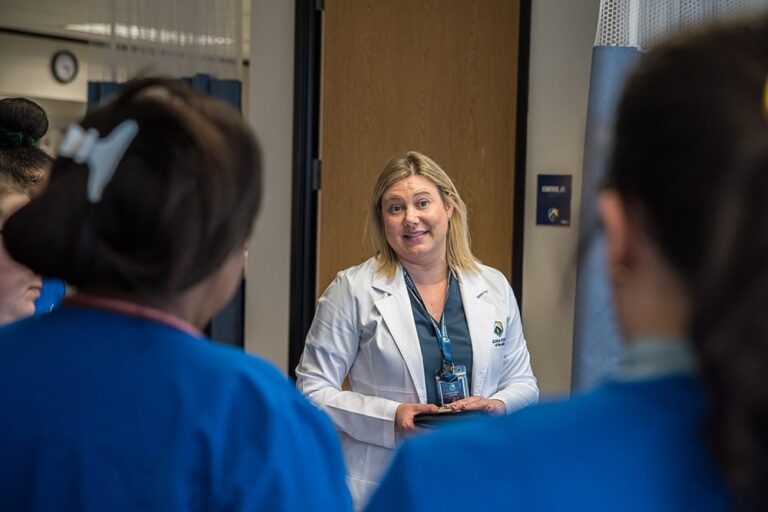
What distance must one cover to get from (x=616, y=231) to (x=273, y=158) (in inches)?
132

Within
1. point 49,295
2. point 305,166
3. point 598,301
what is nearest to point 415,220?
point 598,301

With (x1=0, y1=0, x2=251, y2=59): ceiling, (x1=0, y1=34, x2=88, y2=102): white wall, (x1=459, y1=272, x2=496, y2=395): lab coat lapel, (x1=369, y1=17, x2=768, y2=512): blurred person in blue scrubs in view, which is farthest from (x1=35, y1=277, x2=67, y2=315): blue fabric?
(x1=0, y1=34, x2=88, y2=102): white wall

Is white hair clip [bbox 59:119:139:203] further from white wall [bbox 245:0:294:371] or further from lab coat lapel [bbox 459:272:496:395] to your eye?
white wall [bbox 245:0:294:371]

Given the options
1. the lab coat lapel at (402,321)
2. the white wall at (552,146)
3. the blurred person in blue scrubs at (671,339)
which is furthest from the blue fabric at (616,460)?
the white wall at (552,146)

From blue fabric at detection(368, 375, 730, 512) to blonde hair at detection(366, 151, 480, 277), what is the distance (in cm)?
194

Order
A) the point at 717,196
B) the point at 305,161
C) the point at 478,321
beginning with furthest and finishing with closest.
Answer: the point at 305,161 → the point at 478,321 → the point at 717,196

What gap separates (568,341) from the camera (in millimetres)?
3213

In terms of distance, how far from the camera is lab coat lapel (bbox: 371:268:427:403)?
7.97 feet

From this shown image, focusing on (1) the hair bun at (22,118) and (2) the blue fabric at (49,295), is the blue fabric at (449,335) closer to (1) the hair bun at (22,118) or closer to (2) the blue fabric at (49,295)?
(2) the blue fabric at (49,295)

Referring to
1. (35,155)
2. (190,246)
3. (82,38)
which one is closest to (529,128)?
(35,155)

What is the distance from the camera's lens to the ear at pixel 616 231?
2.25 ft

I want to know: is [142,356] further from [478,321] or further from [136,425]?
[478,321]

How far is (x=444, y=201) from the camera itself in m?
2.66

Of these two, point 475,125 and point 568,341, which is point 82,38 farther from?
point 568,341
